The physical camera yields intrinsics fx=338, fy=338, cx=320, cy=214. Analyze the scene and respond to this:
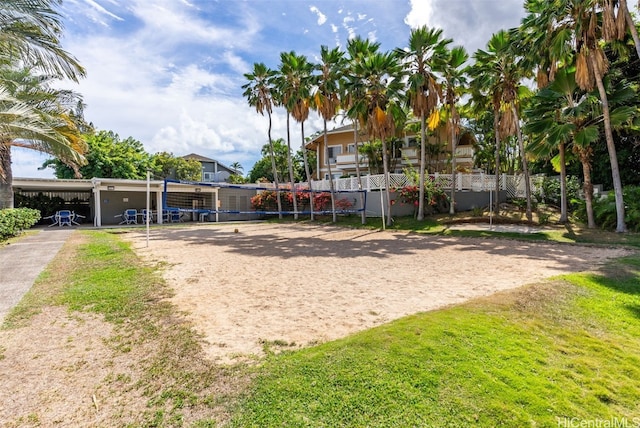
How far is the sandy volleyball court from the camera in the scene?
4.36 metres

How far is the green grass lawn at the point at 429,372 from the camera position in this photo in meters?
2.54

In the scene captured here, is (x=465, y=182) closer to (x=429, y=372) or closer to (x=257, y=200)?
(x=257, y=200)

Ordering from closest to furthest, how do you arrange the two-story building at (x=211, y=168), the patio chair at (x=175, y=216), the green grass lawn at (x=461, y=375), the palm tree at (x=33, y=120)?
the green grass lawn at (x=461, y=375) → the palm tree at (x=33, y=120) → the patio chair at (x=175, y=216) → the two-story building at (x=211, y=168)

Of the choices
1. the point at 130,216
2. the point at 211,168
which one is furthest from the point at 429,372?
the point at 211,168

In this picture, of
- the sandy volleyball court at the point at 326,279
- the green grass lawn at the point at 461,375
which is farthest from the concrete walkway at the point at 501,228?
the green grass lawn at the point at 461,375

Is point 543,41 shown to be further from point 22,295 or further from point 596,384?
point 22,295

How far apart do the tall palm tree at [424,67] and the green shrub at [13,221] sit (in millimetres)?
17527

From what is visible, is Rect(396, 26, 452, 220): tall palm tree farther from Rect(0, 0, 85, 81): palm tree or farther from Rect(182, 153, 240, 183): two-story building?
Rect(182, 153, 240, 183): two-story building

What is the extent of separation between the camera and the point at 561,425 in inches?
96.7

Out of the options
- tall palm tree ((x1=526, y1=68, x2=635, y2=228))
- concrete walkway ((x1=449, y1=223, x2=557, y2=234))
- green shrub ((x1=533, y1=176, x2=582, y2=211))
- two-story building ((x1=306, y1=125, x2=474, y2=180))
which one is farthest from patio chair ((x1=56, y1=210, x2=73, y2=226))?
green shrub ((x1=533, y1=176, x2=582, y2=211))

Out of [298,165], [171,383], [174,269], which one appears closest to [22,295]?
[174,269]

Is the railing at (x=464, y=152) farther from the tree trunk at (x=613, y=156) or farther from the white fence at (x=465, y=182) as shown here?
the tree trunk at (x=613, y=156)

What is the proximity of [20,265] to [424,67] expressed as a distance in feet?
57.3

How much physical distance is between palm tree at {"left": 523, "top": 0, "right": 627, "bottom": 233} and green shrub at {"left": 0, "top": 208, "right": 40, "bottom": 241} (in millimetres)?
21400
